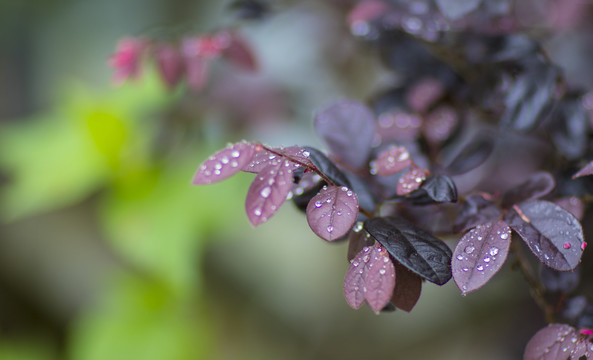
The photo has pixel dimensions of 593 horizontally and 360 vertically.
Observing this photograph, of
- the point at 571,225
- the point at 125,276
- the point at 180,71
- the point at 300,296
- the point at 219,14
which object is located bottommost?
the point at 300,296

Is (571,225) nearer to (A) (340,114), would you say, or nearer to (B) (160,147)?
(A) (340,114)

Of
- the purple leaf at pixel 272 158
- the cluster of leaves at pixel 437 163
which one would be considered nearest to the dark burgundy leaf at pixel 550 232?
the cluster of leaves at pixel 437 163

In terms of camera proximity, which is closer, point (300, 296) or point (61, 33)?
point (300, 296)

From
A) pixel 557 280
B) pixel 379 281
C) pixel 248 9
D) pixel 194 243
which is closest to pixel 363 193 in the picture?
pixel 379 281

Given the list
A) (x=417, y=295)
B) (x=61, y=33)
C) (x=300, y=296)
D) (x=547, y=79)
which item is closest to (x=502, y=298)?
(x=300, y=296)

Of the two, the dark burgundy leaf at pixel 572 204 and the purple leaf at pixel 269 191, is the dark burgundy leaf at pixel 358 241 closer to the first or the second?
the purple leaf at pixel 269 191

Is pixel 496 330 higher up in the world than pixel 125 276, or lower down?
lower down

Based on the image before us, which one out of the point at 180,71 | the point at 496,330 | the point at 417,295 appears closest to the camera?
the point at 417,295
